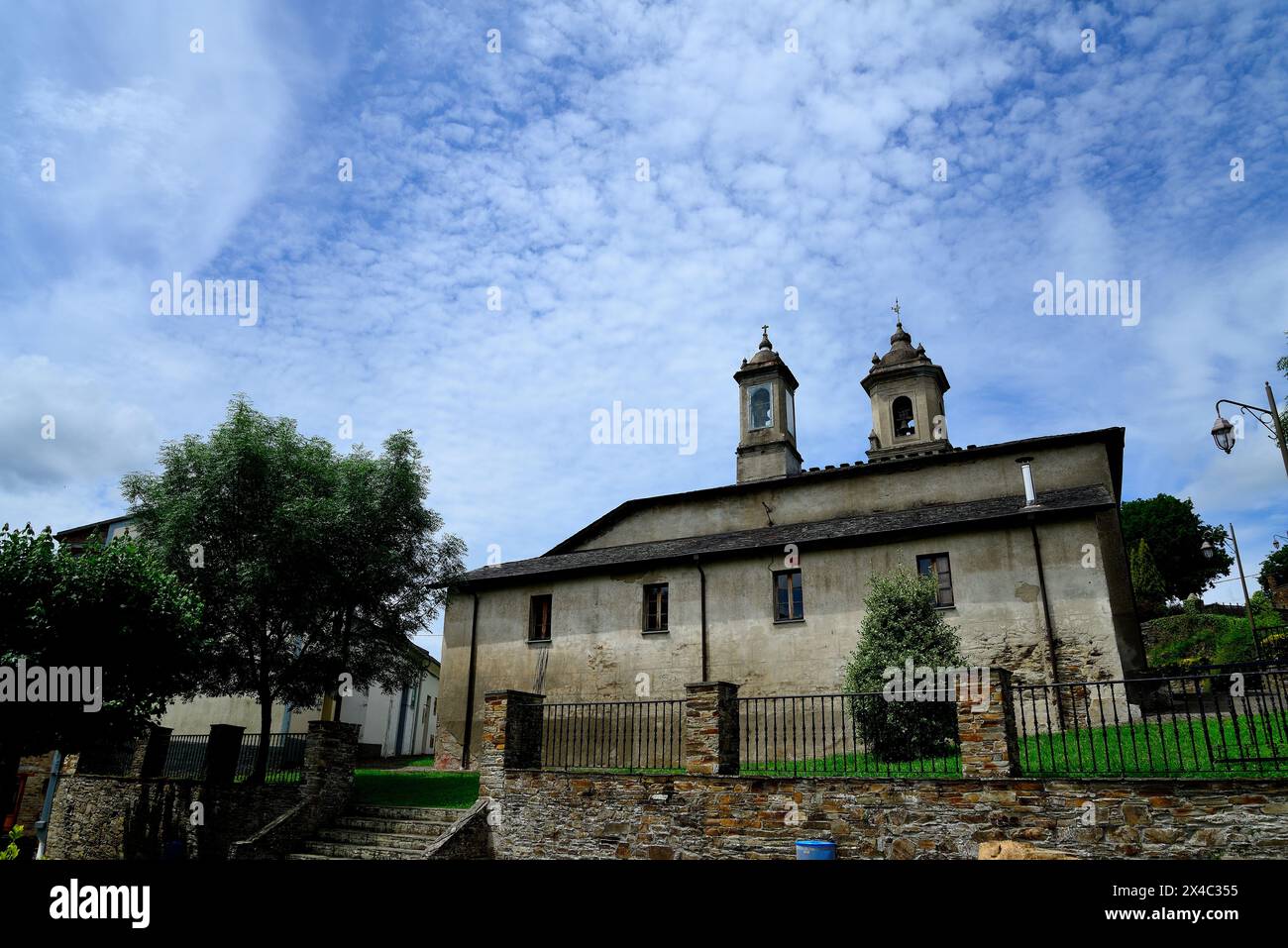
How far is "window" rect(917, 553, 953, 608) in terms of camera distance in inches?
722

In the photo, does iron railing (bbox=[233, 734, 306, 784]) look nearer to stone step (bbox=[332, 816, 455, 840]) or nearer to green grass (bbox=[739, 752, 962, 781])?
stone step (bbox=[332, 816, 455, 840])

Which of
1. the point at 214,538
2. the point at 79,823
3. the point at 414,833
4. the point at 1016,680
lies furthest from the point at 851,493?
the point at 79,823

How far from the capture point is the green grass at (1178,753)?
29.5 feet

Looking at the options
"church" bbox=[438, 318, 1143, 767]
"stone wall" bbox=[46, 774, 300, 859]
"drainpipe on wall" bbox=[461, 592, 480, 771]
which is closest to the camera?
"stone wall" bbox=[46, 774, 300, 859]

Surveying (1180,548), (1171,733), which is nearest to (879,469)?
(1171,733)

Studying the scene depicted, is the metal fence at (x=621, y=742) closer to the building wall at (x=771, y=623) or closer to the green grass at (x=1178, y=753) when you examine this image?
the building wall at (x=771, y=623)

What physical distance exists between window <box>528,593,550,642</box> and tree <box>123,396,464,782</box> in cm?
398

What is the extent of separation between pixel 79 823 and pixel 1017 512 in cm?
2309

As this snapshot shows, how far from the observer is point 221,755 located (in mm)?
16609

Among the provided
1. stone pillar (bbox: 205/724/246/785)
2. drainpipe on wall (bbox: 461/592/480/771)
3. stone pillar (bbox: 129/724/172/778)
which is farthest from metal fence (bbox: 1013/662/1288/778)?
stone pillar (bbox: 129/724/172/778)

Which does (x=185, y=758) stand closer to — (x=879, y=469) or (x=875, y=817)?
(x=875, y=817)

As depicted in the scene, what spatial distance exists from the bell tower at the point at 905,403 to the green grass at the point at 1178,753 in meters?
19.1

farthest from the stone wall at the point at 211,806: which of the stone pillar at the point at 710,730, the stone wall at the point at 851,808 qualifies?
the stone pillar at the point at 710,730

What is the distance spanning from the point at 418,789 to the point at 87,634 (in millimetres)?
8000
